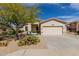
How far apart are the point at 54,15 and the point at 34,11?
606mm

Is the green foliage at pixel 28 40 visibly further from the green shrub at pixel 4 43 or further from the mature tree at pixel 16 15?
the green shrub at pixel 4 43

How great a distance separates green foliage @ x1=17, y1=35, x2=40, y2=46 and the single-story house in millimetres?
212

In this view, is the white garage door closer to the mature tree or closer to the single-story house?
the single-story house

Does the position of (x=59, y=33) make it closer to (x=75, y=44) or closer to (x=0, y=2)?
(x=75, y=44)

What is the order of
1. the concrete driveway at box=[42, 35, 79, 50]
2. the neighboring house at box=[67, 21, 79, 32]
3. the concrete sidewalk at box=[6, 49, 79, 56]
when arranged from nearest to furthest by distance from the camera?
the concrete sidewalk at box=[6, 49, 79, 56]
the concrete driveway at box=[42, 35, 79, 50]
the neighboring house at box=[67, 21, 79, 32]

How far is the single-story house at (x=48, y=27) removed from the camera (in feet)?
26.3

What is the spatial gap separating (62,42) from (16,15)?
5.28ft

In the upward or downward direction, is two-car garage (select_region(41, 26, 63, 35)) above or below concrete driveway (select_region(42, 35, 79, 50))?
above

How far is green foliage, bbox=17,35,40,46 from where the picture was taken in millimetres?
7996

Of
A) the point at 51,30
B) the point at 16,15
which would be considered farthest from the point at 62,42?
the point at 16,15

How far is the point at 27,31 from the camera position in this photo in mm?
8102

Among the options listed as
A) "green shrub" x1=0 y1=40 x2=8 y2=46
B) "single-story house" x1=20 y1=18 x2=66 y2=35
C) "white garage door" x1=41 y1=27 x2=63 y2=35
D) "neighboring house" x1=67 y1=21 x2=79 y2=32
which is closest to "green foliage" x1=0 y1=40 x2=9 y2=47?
"green shrub" x1=0 y1=40 x2=8 y2=46

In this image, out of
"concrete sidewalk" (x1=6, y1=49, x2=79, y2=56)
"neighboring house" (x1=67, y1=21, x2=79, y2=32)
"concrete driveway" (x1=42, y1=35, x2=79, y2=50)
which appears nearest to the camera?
"concrete sidewalk" (x1=6, y1=49, x2=79, y2=56)

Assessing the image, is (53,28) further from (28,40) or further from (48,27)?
(28,40)
